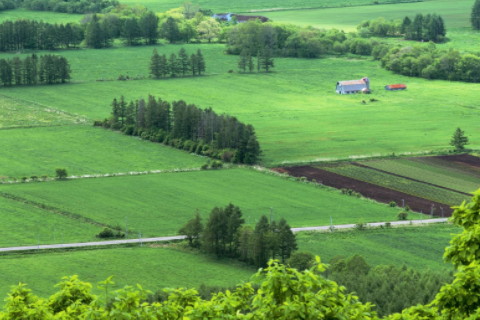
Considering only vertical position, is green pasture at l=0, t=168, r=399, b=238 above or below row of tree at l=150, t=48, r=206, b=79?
below

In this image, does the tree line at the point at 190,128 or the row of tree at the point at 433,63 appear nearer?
the tree line at the point at 190,128

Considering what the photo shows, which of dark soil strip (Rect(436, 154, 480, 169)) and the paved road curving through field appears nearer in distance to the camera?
the paved road curving through field

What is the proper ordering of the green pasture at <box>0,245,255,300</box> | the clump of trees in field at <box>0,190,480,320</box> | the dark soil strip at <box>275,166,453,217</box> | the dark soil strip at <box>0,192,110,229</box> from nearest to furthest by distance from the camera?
the clump of trees in field at <box>0,190,480,320</box>
the green pasture at <box>0,245,255,300</box>
the dark soil strip at <box>0,192,110,229</box>
the dark soil strip at <box>275,166,453,217</box>

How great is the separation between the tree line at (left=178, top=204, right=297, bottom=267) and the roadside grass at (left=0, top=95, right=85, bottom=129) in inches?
2153

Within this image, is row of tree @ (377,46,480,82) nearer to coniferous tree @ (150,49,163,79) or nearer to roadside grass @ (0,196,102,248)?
coniferous tree @ (150,49,163,79)

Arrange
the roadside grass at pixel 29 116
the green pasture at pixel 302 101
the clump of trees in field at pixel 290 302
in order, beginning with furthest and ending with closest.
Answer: the roadside grass at pixel 29 116 < the green pasture at pixel 302 101 < the clump of trees in field at pixel 290 302

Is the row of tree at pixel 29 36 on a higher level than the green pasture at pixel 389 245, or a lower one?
higher

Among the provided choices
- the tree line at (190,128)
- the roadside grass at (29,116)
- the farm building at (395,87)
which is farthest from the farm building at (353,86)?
the roadside grass at (29,116)

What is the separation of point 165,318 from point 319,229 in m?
64.7

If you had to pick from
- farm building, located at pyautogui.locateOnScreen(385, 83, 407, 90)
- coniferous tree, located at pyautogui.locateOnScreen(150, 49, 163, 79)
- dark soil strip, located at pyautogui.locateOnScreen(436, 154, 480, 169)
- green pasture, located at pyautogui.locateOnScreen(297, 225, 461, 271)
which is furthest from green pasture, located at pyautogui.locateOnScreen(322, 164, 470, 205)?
coniferous tree, located at pyautogui.locateOnScreen(150, 49, 163, 79)

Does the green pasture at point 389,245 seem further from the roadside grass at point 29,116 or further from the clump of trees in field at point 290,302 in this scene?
the roadside grass at point 29,116

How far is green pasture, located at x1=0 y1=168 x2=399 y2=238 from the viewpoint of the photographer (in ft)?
314

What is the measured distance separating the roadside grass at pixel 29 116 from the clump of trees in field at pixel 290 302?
361 feet

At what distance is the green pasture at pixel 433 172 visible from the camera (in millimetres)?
Answer: 108312
